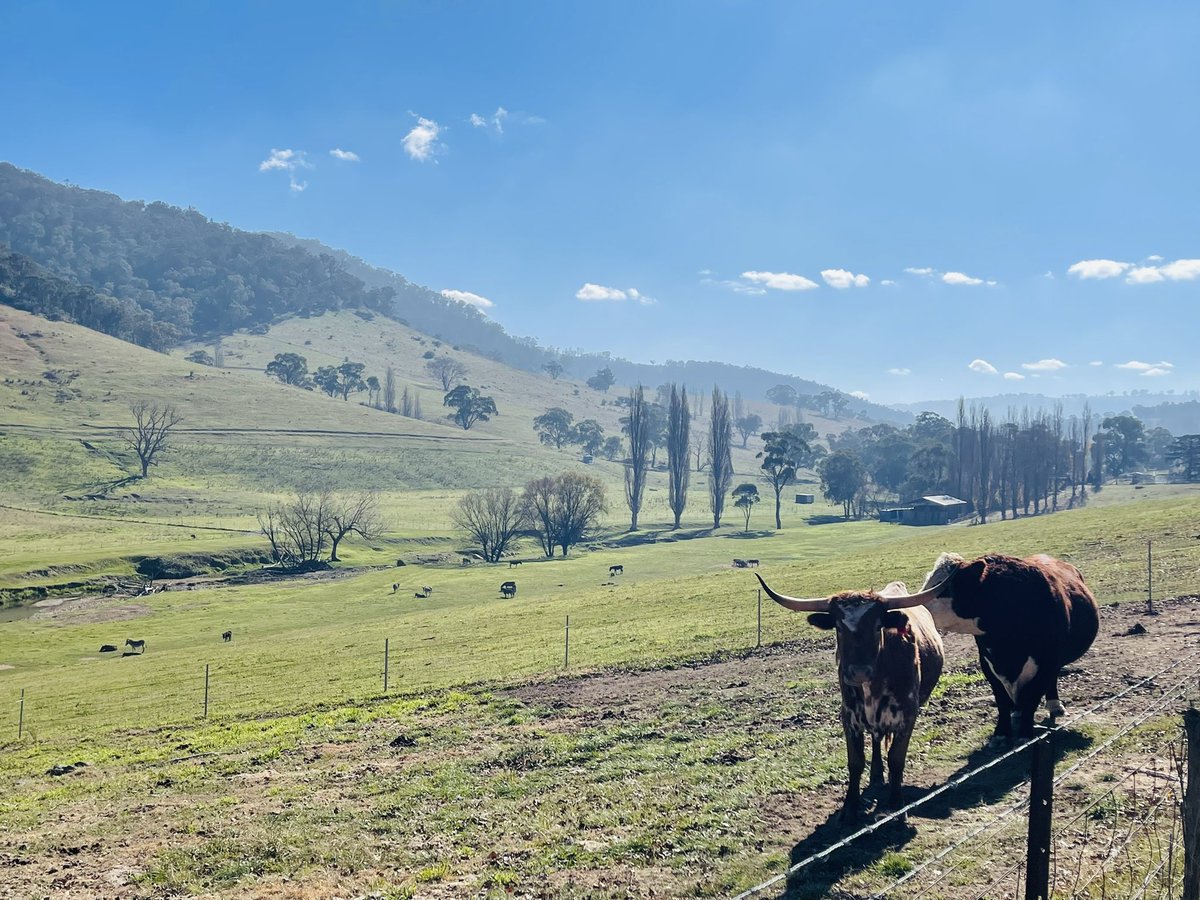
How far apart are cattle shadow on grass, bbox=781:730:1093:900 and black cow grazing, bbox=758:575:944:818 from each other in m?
0.39

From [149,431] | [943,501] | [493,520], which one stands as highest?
[149,431]

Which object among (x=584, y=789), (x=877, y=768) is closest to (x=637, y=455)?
(x=584, y=789)

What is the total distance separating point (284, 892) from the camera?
1044 cm

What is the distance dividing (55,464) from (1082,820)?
13184 centimetres

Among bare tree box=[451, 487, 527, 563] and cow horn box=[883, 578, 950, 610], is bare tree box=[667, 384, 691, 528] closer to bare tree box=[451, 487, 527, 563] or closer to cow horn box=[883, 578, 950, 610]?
bare tree box=[451, 487, 527, 563]

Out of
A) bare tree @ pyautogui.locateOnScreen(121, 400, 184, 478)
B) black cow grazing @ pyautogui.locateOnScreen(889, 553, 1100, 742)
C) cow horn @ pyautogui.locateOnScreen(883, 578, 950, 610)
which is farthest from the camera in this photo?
bare tree @ pyautogui.locateOnScreen(121, 400, 184, 478)

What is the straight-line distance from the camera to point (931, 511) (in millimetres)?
112250

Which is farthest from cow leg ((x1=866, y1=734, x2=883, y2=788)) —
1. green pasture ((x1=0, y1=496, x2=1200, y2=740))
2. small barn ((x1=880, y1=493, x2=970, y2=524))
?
small barn ((x1=880, y1=493, x2=970, y2=524))

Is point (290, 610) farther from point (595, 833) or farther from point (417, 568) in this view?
point (595, 833)

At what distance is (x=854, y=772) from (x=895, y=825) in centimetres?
74

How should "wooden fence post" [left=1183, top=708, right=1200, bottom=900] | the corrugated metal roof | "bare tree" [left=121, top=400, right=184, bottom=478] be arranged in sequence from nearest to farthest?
"wooden fence post" [left=1183, top=708, right=1200, bottom=900], the corrugated metal roof, "bare tree" [left=121, top=400, right=184, bottom=478]

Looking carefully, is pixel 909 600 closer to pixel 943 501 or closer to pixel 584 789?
pixel 584 789

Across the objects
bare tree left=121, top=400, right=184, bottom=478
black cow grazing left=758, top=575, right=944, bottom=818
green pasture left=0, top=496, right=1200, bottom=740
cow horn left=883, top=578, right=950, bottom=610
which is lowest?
green pasture left=0, top=496, right=1200, bottom=740

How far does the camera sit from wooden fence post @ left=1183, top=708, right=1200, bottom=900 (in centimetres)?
545
